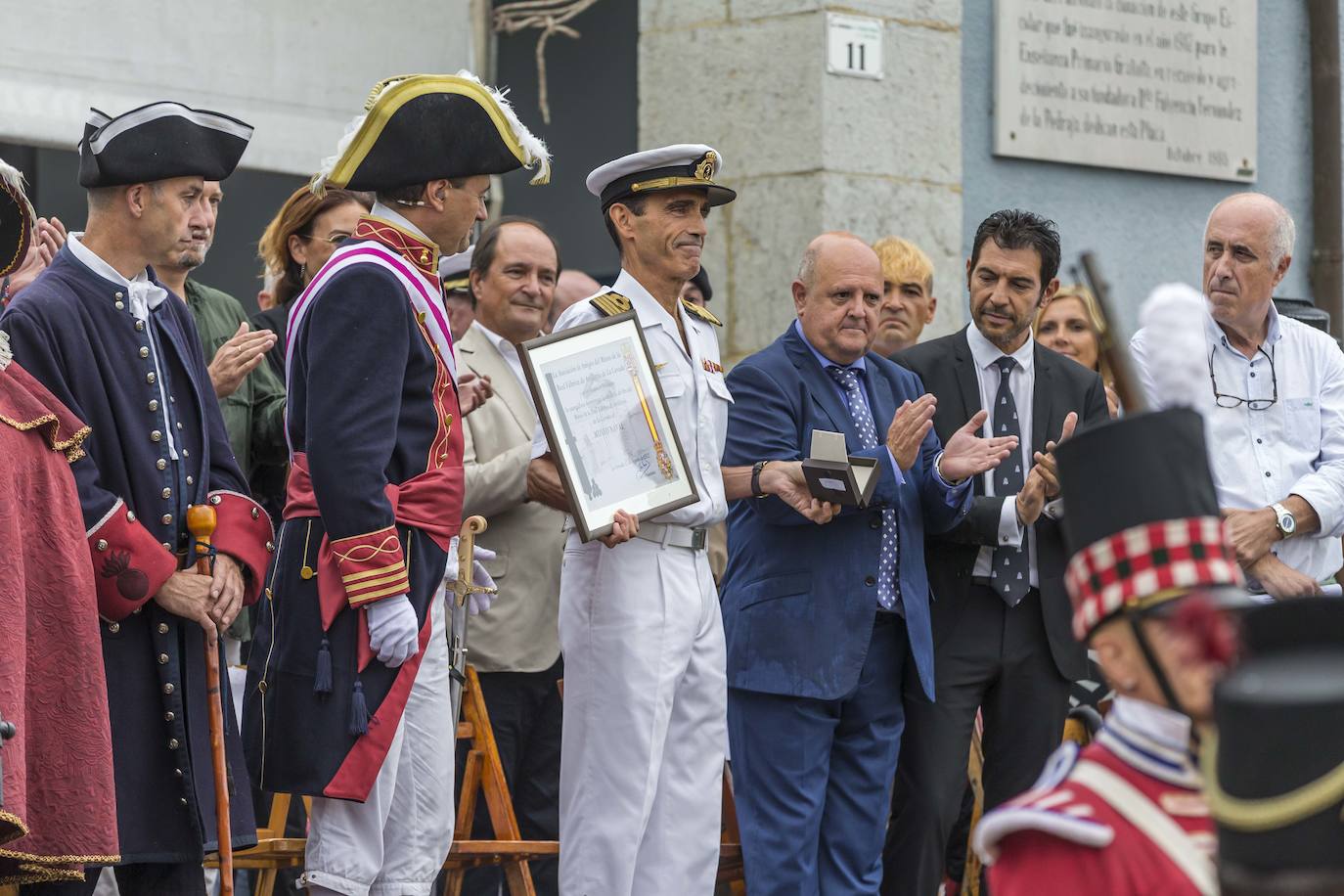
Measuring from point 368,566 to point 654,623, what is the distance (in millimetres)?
985

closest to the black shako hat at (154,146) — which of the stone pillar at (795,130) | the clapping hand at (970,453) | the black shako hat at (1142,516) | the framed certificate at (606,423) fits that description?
the framed certificate at (606,423)

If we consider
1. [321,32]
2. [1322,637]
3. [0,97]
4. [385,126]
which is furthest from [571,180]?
[1322,637]

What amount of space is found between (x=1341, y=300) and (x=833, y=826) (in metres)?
4.96

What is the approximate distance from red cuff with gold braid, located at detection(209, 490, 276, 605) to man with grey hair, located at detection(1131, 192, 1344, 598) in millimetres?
2688

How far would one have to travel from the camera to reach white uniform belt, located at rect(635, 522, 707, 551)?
5199mm

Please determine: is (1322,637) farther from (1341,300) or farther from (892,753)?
(1341,300)

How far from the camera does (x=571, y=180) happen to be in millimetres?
8766

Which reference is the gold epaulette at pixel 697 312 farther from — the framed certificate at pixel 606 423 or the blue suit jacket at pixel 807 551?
the framed certificate at pixel 606 423

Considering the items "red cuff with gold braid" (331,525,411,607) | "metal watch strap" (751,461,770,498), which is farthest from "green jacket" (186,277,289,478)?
"red cuff with gold braid" (331,525,411,607)

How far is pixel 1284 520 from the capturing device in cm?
591

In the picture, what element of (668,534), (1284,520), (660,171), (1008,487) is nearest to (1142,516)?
(668,534)

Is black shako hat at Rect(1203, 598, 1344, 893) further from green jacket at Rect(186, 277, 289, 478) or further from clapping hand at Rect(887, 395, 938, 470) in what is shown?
green jacket at Rect(186, 277, 289, 478)

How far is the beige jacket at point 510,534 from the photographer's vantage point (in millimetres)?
5906

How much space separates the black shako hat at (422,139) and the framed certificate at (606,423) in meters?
0.49
